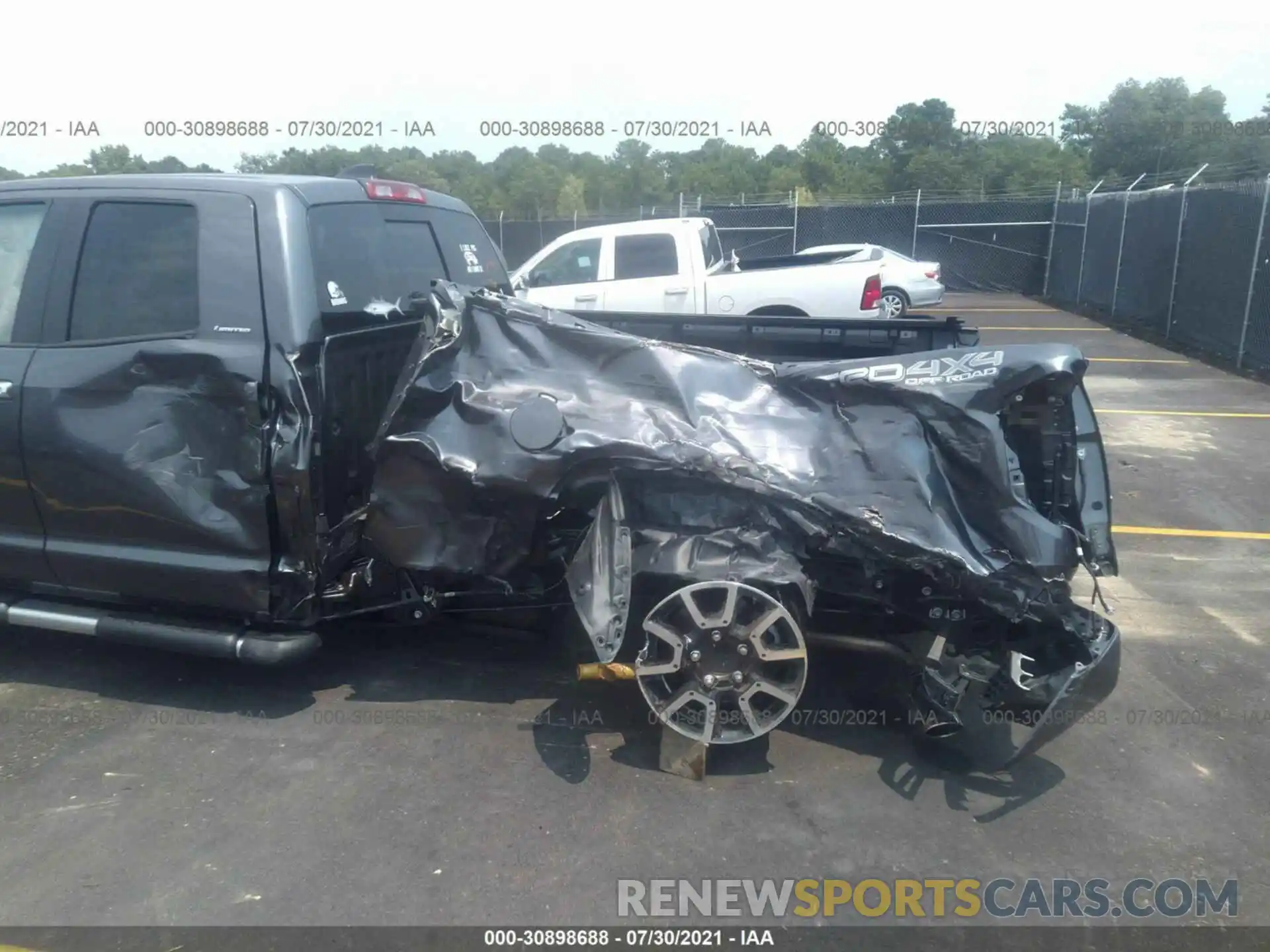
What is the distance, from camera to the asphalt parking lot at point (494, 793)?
3279 millimetres

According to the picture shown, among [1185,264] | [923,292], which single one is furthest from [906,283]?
[1185,264]

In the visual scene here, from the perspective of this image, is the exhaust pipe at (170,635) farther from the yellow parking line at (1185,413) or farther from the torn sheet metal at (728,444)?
the yellow parking line at (1185,413)

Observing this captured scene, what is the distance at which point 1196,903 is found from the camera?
3.21m

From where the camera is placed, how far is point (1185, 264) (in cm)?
1636

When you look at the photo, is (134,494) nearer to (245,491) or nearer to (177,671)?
(245,491)

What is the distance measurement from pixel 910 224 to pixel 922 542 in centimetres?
2410

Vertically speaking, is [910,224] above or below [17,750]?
above

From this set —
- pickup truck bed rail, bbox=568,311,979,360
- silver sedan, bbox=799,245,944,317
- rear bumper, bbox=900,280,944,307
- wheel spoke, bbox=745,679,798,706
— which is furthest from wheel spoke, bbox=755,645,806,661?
rear bumper, bbox=900,280,944,307

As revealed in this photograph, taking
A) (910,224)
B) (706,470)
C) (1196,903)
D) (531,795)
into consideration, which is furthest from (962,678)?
(910,224)

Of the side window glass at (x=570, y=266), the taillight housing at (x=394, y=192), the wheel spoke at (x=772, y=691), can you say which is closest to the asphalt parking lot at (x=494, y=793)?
the wheel spoke at (x=772, y=691)

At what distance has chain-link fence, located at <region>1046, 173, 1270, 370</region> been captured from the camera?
539 inches

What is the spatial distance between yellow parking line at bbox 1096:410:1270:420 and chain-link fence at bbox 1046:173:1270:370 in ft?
10.2

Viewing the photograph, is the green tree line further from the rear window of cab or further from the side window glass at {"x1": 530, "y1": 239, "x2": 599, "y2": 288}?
the rear window of cab

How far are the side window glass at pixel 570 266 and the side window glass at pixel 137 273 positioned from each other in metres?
8.08
